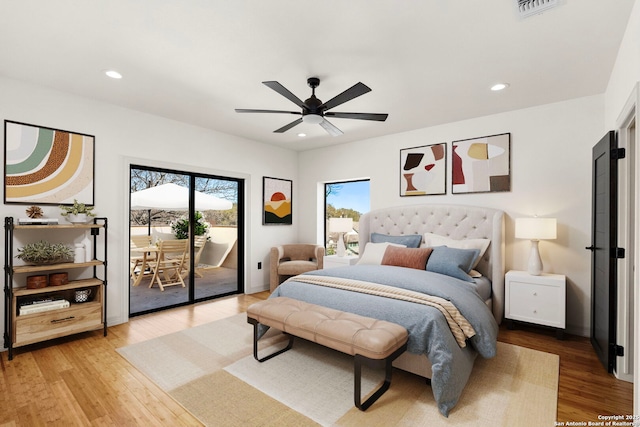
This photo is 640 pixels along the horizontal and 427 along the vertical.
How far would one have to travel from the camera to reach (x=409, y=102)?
3.57 meters

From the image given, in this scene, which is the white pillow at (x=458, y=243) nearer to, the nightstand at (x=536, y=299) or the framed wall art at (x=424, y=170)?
the nightstand at (x=536, y=299)

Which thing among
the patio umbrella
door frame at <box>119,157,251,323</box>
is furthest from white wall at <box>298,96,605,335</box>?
the patio umbrella

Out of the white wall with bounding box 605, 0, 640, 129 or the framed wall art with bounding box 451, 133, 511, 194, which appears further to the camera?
the framed wall art with bounding box 451, 133, 511, 194

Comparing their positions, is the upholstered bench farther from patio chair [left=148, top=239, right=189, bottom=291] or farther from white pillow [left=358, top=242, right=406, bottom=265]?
patio chair [left=148, top=239, right=189, bottom=291]

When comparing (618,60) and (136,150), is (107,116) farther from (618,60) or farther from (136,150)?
(618,60)

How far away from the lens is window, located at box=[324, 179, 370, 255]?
5422 mm

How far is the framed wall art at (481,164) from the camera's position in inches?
151

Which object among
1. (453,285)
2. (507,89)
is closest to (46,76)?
(453,285)

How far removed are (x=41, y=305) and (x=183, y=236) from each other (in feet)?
5.76

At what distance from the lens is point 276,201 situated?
5652mm

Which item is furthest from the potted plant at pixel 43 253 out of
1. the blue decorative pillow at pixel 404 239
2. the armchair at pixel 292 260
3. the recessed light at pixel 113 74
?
the blue decorative pillow at pixel 404 239

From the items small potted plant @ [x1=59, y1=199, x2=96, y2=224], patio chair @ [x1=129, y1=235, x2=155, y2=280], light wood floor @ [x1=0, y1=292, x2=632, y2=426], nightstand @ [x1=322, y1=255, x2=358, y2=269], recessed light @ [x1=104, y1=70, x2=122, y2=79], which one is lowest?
light wood floor @ [x1=0, y1=292, x2=632, y2=426]

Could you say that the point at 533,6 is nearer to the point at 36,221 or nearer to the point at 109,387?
the point at 109,387

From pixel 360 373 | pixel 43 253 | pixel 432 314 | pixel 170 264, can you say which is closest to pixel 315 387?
pixel 360 373
